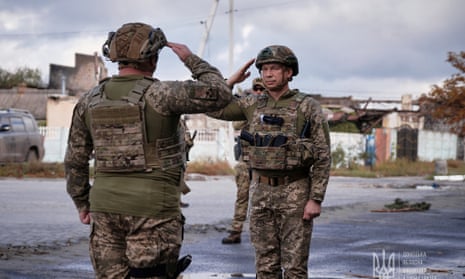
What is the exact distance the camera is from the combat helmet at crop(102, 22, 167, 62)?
4.54 m

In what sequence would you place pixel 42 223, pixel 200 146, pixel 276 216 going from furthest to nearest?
1. pixel 200 146
2. pixel 42 223
3. pixel 276 216

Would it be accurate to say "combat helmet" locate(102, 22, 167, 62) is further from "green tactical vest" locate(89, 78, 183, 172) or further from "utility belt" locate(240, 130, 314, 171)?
"utility belt" locate(240, 130, 314, 171)

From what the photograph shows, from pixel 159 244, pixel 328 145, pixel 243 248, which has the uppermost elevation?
pixel 328 145

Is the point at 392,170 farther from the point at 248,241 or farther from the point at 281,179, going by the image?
the point at 281,179

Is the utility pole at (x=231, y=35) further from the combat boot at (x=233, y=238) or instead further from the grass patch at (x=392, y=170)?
the combat boot at (x=233, y=238)

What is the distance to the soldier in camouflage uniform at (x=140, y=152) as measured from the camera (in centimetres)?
441

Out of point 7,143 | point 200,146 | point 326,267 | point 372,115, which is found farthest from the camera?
point 372,115

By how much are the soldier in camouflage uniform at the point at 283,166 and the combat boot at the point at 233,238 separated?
14.5ft

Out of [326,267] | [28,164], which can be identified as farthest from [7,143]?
[326,267]

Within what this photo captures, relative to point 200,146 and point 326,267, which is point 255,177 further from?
point 200,146

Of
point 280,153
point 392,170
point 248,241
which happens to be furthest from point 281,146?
point 392,170

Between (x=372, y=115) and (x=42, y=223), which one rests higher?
(x=372, y=115)

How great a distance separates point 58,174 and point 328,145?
74.2ft

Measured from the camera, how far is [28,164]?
27719mm
